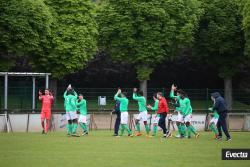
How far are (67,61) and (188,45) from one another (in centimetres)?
1064

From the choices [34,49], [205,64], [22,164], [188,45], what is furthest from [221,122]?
[205,64]

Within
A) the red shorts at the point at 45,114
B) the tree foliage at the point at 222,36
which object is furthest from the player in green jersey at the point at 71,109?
the tree foliage at the point at 222,36

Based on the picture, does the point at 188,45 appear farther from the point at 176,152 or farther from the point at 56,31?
the point at 176,152

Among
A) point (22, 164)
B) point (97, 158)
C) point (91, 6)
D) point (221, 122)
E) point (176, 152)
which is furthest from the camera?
point (91, 6)

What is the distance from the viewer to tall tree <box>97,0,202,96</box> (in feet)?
201

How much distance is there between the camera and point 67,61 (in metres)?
59.1

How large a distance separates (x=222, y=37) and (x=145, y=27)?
6846 millimetres

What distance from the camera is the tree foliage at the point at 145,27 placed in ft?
201

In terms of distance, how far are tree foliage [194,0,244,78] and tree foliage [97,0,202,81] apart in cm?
219

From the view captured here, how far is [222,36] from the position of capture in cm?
6328

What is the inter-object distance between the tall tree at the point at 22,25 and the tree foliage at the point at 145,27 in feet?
22.6

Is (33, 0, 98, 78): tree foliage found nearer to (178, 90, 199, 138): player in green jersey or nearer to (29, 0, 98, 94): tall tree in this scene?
(29, 0, 98, 94): tall tree

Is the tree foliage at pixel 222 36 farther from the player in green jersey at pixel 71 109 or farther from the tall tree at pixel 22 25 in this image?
the player in green jersey at pixel 71 109

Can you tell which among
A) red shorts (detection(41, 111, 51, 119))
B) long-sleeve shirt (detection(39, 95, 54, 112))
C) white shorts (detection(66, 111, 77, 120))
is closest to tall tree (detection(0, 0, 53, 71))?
long-sleeve shirt (detection(39, 95, 54, 112))
